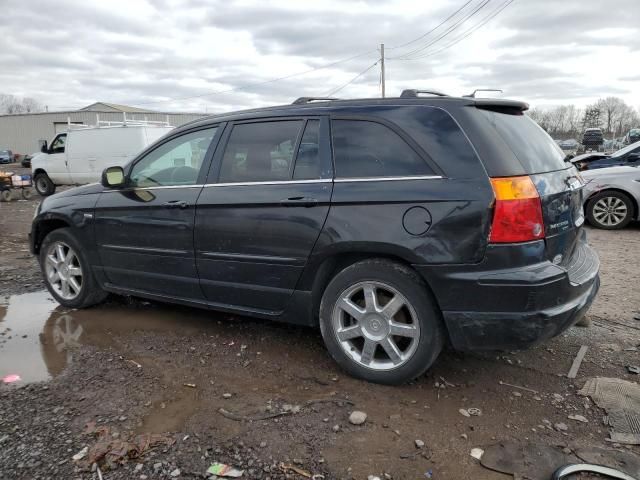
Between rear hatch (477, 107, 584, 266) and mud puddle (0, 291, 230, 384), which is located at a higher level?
rear hatch (477, 107, 584, 266)

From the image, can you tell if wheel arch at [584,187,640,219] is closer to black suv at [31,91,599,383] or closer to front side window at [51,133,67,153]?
black suv at [31,91,599,383]

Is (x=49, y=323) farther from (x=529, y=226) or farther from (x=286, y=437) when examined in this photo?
(x=529, y=226)

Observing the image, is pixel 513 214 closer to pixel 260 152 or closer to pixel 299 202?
pixel 299 202

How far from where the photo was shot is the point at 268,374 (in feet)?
11.6

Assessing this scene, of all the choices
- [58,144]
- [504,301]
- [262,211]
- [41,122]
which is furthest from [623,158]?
[41,122]

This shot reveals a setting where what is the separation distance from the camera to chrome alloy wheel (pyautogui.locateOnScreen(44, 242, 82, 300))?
488 cm

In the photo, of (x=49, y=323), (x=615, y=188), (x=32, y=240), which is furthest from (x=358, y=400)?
(x=615, y=188)

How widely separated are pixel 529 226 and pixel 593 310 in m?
2.43

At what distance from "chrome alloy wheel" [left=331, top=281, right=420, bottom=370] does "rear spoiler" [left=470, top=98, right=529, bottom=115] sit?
4.09 ft

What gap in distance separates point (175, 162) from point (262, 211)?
3.74ft

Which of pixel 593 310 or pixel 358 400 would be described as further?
pixel 593 310

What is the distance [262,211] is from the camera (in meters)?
3.53

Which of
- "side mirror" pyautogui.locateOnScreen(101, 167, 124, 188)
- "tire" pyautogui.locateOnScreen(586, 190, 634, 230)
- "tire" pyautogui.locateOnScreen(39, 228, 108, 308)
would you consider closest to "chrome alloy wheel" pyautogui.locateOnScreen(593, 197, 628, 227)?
"tire" pyautogui.locateOnScreen(586, 190, 634, 230)

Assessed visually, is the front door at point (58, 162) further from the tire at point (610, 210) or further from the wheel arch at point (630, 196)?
the wheel arch at point (630, 196)
